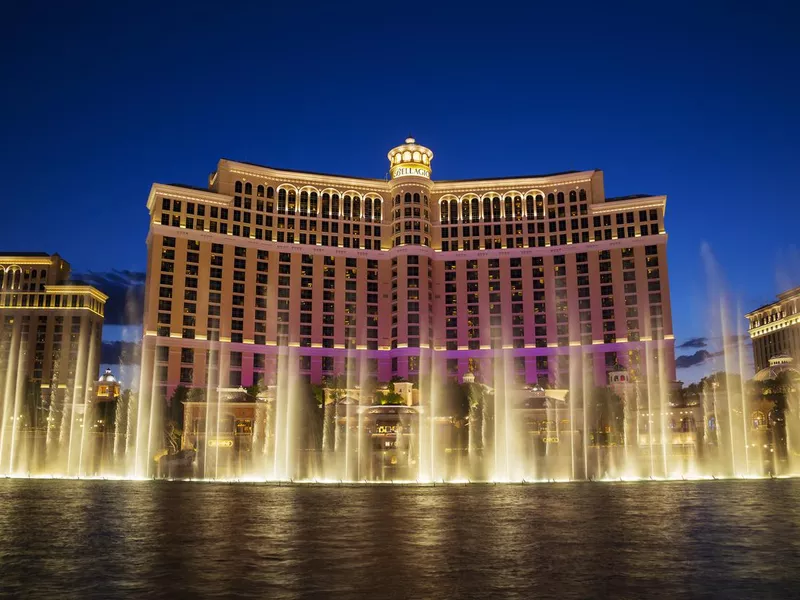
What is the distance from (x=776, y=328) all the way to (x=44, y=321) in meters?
165

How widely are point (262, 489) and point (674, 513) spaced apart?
2152 centimetres

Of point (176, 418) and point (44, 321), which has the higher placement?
point (44, 321)

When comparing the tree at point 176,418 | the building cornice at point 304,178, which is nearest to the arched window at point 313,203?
the building cornice at point 304,178

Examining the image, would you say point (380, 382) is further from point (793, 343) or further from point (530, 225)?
point (793, 343)

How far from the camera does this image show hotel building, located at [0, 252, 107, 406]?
15700cm

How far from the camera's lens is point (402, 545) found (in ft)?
63.8

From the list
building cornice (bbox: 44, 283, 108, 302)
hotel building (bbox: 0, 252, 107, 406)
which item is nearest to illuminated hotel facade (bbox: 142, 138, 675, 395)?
building cornice (bbox: 44, 283, 108, 302)

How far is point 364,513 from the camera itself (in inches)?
→ 1081

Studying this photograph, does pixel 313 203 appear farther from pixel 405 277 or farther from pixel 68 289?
pixel 68 289

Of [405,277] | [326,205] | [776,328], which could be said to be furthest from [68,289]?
[776,328]

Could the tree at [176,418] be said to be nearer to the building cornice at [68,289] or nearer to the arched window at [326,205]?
the arched window at [326,205]

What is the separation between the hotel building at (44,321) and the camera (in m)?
157

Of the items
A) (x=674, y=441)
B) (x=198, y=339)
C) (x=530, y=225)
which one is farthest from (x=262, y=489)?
(x=530, y=225)

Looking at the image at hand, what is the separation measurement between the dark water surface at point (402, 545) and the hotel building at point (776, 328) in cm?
14209
